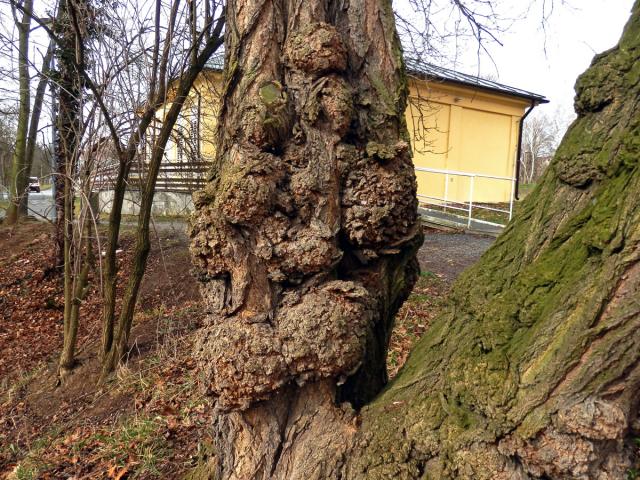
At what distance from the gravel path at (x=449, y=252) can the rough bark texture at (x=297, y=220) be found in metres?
4.88

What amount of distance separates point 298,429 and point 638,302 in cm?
131

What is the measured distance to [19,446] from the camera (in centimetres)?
394

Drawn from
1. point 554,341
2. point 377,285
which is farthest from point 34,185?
point 554,341

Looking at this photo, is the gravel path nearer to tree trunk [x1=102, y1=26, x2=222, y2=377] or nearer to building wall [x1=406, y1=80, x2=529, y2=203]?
tree trunk [x1=102, y1=26, x2=222, y2=377]

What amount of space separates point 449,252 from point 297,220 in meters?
7.80

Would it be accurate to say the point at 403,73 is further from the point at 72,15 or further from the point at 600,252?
the point at 72,15

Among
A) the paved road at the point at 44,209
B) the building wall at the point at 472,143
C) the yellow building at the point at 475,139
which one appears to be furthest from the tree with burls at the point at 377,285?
the building wall at the point at 472,143

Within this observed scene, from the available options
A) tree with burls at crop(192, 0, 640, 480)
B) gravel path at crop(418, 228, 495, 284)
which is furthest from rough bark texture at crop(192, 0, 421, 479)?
gravel path at crop(418, 228, 495, 284)

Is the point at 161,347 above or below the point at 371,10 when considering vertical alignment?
below

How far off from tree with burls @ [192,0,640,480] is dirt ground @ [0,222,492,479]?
393 millimetres

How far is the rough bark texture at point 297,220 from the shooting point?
73.6 inches

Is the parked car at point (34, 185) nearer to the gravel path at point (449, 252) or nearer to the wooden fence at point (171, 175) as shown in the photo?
the wooden fence at point (171, 175)

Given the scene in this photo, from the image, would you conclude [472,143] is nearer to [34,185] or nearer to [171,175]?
[171,175]

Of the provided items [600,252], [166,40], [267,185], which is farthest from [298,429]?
[166,40]
